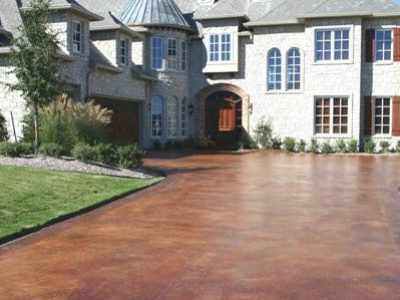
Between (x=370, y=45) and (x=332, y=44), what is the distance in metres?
1.79

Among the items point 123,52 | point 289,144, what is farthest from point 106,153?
point 289,144

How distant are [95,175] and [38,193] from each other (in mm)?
2977

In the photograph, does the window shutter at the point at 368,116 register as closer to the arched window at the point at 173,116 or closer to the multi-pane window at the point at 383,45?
the multi-pane window at the point at 383,45

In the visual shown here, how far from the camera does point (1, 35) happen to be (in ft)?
67.1

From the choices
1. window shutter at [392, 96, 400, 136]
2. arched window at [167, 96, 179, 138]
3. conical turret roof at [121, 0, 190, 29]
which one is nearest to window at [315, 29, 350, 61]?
window shutter at [392, 96, 400, 136]

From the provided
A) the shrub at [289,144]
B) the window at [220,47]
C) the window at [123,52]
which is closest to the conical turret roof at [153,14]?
the window at [220,47]

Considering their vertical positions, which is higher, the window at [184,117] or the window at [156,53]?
the window at [156,53]

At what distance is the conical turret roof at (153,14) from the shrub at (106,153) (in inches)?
574

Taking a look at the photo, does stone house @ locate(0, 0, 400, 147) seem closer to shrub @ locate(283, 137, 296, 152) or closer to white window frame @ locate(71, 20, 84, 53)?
shrub @ locate(283, 137, 296, 152)

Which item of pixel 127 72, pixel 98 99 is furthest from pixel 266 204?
pixel 127 72

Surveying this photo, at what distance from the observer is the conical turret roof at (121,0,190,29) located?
2833cm

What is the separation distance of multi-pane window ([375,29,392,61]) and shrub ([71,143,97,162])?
55.6 feet

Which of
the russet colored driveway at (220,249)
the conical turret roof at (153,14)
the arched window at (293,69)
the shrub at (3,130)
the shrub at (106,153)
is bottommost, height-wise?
the russet colored driveway at (220,249)

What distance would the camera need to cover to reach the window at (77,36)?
2153 cm
